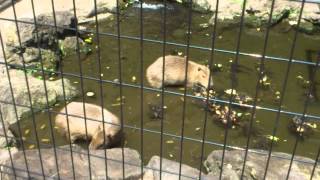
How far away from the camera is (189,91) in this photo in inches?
206

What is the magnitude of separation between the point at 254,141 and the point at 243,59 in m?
1.48

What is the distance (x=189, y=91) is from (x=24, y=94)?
171cm

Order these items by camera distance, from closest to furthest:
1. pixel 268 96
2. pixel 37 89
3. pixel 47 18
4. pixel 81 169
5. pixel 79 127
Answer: pixel 81 169
pixel 79 127
pixel 37 89
pixel 268 96
pixel 47 18

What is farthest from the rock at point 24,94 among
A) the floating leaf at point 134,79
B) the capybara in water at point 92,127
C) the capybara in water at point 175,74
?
the capybara in water at point 175,74

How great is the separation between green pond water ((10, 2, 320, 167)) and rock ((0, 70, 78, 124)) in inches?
3.7

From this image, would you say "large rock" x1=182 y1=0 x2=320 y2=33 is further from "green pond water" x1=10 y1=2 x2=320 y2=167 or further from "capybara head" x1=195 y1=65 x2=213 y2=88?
"capybara head" x1=195 y1=65 x2=213 y2=88

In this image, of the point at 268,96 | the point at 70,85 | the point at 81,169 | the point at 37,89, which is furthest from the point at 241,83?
the point at 81,169

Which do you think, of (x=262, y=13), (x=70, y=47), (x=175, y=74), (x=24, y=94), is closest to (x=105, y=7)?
(x=70, y=47)

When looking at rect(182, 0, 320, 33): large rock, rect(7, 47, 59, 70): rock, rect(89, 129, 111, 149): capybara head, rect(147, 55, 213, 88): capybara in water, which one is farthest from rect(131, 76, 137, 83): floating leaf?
rect(182, 0, 320, 33): large rock

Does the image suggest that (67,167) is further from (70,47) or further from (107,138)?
(70,47)

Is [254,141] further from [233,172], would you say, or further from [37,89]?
[37,89]

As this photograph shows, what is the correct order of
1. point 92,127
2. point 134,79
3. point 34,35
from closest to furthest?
point 92,127 < point 134,79 < point 34,35

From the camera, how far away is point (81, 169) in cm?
324

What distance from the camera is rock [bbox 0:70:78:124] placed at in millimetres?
4508
